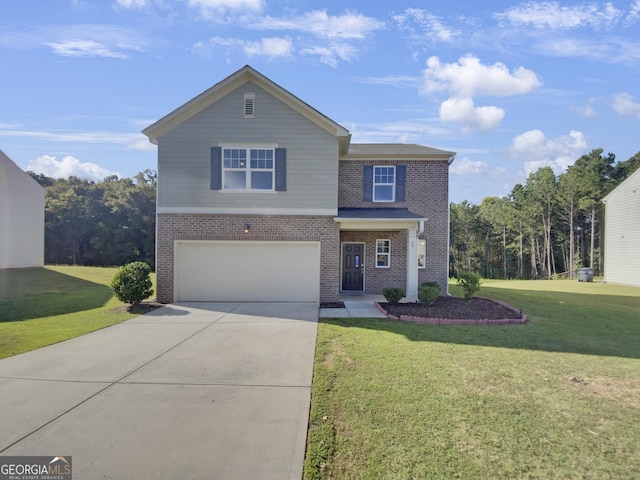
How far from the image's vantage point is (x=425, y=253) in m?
13.7

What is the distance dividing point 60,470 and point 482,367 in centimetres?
559

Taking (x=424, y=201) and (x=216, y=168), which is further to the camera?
(x=424, y=201)

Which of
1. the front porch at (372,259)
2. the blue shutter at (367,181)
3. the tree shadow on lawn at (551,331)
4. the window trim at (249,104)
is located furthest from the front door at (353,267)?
the window trim at (249,104)

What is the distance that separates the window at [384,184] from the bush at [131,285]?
351 inches

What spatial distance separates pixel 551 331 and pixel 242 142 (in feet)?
34.1

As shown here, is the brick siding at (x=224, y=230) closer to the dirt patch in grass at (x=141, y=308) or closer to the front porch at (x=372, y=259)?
the dirt patch in grass at (x=141, y=308)

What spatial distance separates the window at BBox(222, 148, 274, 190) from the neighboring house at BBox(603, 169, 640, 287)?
21.4m

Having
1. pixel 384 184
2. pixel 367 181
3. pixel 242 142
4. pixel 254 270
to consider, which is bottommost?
pixel 254 270

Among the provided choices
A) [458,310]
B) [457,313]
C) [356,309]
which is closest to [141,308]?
[356,309]

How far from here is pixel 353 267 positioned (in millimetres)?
13789

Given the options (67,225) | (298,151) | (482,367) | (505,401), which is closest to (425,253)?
(298,151)

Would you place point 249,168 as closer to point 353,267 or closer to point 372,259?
point 353,267

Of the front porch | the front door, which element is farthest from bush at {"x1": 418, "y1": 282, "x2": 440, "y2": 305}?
the front door

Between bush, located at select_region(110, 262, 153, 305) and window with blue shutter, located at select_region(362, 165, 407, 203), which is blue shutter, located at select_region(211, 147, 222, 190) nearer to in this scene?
bush, located at select_region(110, 262, 153, 305)
